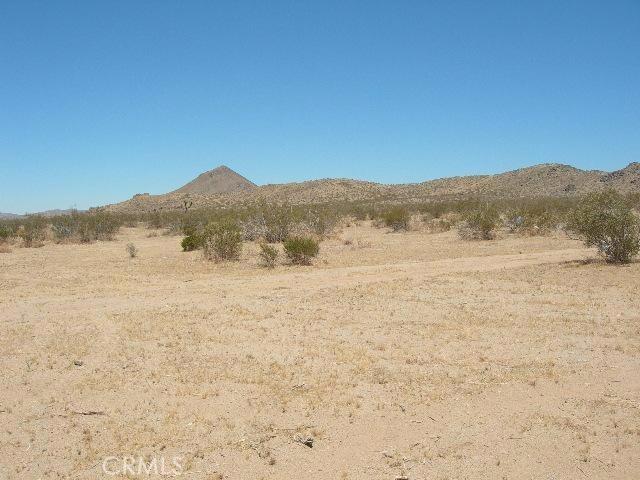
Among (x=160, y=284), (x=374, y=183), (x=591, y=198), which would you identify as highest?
(x=374, y=183)

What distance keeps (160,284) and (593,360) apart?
11.9m

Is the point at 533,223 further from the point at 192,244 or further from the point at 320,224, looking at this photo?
the point at 192,244

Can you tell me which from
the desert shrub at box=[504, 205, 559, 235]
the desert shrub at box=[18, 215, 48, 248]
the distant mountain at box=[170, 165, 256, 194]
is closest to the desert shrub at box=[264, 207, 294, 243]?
the desert shrub at box=[504, 205, 559, 235]

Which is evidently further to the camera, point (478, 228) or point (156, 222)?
point (156, 222)

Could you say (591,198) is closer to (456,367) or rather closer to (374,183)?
(456,367)

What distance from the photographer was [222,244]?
21531 millimetres

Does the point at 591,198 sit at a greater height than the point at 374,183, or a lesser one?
lesser

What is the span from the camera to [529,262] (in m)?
18.5

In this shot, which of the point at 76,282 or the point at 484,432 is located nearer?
the point at 484,432

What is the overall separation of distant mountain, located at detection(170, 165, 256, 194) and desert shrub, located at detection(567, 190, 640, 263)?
100 meters

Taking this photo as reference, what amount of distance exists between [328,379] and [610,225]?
1239 cm

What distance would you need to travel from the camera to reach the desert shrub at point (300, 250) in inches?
789

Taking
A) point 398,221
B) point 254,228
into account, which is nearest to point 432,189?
point 398,221

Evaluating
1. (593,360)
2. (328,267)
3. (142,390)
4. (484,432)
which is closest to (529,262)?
(328,267)
